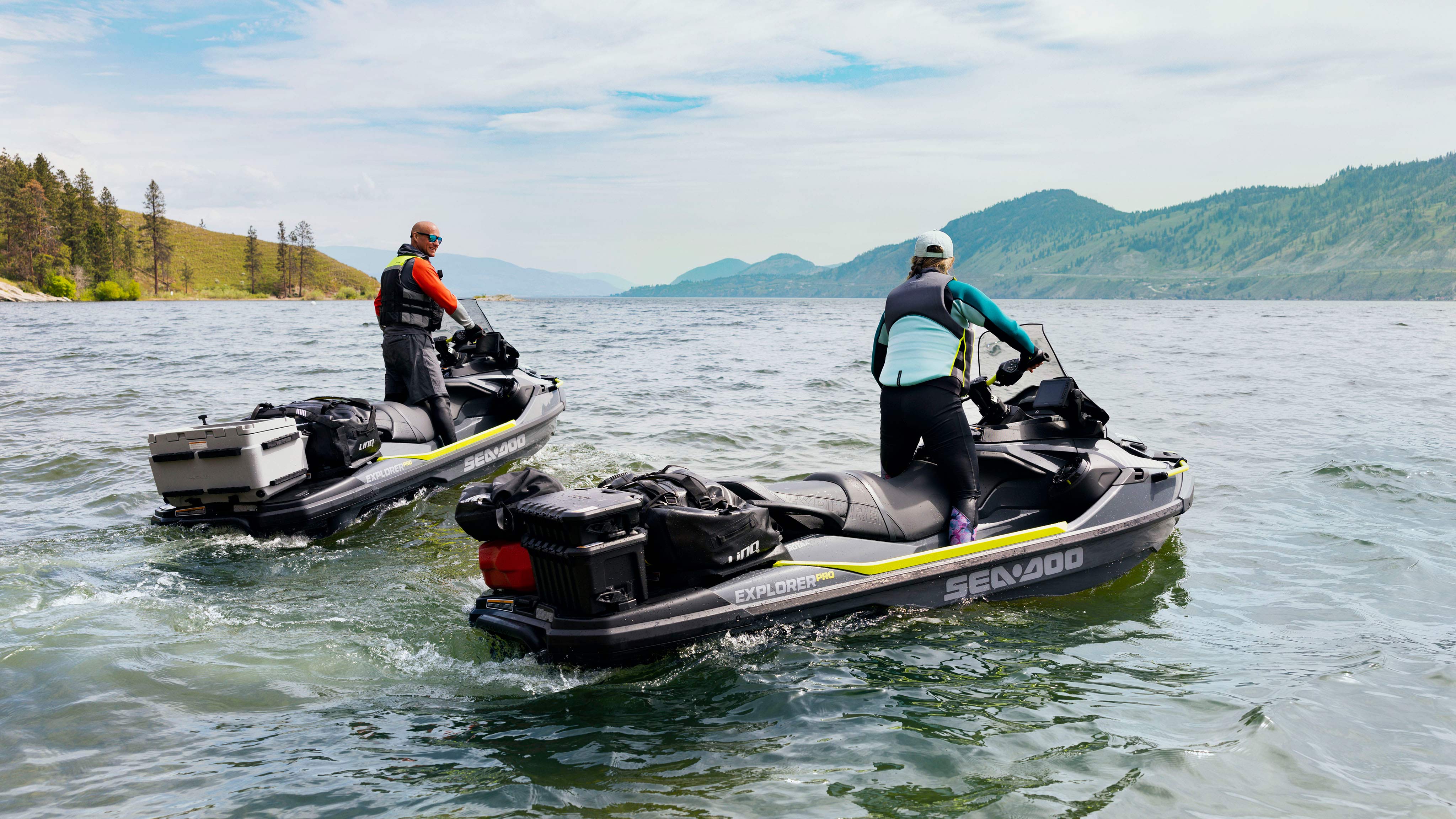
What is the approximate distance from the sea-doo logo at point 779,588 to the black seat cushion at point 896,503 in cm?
39

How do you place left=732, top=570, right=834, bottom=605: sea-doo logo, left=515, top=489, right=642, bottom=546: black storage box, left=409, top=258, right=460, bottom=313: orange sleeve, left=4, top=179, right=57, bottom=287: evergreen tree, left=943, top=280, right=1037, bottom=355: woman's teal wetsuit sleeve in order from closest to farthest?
left=515, top=489, right=642, bottom=546: black storage box → left=732, top=570, right=834, bottom=605: sea-doo logo → left=943, top=280, right=1037, bottom=355: woman's teal wetsuit sleeve → left=409, top=258, right=460, bottom=313: orange sleeve → left=4, top=179, right=57, bottom=287: evergreen tree

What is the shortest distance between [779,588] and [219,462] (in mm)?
4698

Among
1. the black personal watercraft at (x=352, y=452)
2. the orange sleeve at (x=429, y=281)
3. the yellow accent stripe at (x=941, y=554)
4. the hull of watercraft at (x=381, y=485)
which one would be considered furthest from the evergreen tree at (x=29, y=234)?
the yellow accent stripe at (x=941, y=554)

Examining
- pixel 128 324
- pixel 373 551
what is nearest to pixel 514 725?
pixel 373 551

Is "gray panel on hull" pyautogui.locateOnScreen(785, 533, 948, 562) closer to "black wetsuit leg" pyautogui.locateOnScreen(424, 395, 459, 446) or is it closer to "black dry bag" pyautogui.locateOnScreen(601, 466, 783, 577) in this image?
"black dry bag" pyautogui.locateOnScreen(601, 466, 783, 577)

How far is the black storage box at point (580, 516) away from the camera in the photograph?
4.29 meters

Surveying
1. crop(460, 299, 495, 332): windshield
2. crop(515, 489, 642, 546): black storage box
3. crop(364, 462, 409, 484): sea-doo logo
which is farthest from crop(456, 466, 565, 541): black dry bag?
crop(460, 299, 495, 332): windshield

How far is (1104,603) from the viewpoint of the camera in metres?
6.29

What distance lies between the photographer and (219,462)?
273 inches

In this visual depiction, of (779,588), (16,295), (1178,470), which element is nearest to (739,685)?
(779,588)

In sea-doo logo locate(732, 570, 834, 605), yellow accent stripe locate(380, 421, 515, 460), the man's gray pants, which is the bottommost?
sea-doo logo locate(732, 570, 834, 605)

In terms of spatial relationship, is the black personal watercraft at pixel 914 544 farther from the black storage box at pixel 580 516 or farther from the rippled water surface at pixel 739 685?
the rippled water surface at pixel 739 685

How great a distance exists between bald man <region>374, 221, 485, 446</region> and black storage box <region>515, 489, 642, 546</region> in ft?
16.7

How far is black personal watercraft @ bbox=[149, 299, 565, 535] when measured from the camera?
6945 mm
